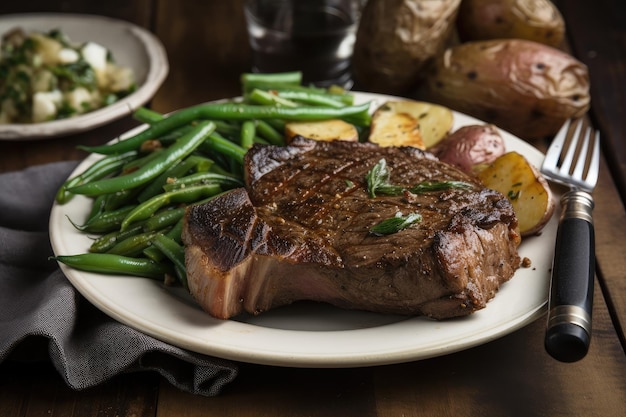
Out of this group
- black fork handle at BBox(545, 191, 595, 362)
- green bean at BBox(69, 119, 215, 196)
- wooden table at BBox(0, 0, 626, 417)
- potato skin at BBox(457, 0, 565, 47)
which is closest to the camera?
black fork handle at BBox(545, 191, 595, 362)

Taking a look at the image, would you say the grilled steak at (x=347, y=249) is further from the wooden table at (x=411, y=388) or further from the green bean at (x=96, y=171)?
the green bean at (x=96, y=171)

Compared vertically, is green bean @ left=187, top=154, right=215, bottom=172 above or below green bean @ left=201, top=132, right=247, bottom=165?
below

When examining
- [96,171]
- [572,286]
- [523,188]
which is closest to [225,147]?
[96,171]

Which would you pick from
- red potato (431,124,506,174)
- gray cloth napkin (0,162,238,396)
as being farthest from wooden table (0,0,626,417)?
red potato (431,124,506,174)

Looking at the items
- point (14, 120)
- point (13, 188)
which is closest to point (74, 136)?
point (14, 120)

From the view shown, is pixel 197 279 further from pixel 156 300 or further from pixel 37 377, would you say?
pixel 37 377

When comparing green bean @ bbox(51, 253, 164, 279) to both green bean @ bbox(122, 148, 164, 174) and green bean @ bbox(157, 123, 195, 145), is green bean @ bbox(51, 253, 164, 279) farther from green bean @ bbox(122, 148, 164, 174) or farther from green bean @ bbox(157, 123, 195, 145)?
green bean @ bbox(157, 123, 195, 145)
